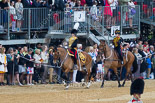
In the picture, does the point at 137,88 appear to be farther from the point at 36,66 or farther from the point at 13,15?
the point at 13,15

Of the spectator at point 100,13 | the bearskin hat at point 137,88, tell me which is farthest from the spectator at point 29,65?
the bearskin hat at point 137,88

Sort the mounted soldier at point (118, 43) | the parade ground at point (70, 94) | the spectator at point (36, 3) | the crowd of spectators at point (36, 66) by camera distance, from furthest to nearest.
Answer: the spectator at point (36, 3) < the mounted soldier at point (118, 43) < the crowd of spectators at point (36, 66) < the parade ground at point (70, 94)

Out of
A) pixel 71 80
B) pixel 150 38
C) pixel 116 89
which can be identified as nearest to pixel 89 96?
pixel 116 89

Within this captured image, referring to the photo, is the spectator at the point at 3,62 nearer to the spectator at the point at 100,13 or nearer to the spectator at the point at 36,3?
the spectator at the point at 36,3

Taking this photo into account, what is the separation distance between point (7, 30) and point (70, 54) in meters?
4.53

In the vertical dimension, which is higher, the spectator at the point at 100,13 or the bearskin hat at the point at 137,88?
the spectator at the point at 100,13

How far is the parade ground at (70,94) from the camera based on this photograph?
20439 millimetres

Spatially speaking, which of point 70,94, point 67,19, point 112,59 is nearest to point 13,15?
point 67,19

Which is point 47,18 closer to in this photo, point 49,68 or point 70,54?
point 49,68

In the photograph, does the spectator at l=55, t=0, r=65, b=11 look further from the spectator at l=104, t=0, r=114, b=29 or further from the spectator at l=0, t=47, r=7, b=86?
the spectator at l=0, t=47, r=7, b=86

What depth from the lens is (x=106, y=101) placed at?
2027 cm

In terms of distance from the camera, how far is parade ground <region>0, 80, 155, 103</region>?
2044 cm

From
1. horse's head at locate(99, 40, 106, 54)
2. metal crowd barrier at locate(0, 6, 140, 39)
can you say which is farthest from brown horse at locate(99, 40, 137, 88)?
metal crowd barrier at locate(0, 6, 140, 39)

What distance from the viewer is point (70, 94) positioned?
22547mm
